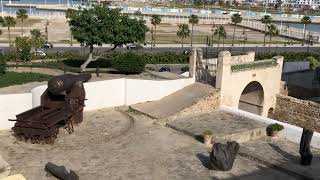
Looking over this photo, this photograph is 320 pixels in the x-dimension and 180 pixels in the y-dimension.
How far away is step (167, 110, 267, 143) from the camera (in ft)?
80.6

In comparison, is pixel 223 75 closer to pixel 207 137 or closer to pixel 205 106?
pixel 205 106

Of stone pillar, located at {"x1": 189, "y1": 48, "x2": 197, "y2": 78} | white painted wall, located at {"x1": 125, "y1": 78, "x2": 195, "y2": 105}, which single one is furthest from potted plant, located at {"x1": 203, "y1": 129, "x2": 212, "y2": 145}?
stone pillar, located at {"x1": 189, "y1": 48, "x2": 197, "y2": 78}

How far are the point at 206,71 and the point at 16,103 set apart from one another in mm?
14410

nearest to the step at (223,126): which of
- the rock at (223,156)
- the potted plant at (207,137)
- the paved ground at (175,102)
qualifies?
the potted plant at (207,137)

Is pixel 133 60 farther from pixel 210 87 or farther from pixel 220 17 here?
pixel 220 17

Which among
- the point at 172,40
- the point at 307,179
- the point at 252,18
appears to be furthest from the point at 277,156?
the point at 252,18

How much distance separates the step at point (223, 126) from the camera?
967 inches

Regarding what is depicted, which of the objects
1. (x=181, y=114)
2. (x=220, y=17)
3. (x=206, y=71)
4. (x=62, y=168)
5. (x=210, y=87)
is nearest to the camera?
(x=62, y=168)

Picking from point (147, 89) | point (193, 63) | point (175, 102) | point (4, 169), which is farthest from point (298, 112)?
point (4, 169)

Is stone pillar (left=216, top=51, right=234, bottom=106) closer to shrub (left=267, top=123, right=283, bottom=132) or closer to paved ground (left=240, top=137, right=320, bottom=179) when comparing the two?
shrub (left=267, top=123, right=283, bottom=132)

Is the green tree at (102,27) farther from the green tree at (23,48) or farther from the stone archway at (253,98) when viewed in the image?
the stone archway at (253,98)

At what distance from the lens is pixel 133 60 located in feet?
112

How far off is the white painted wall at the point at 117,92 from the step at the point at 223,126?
3422mm

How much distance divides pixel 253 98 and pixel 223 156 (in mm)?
17455
